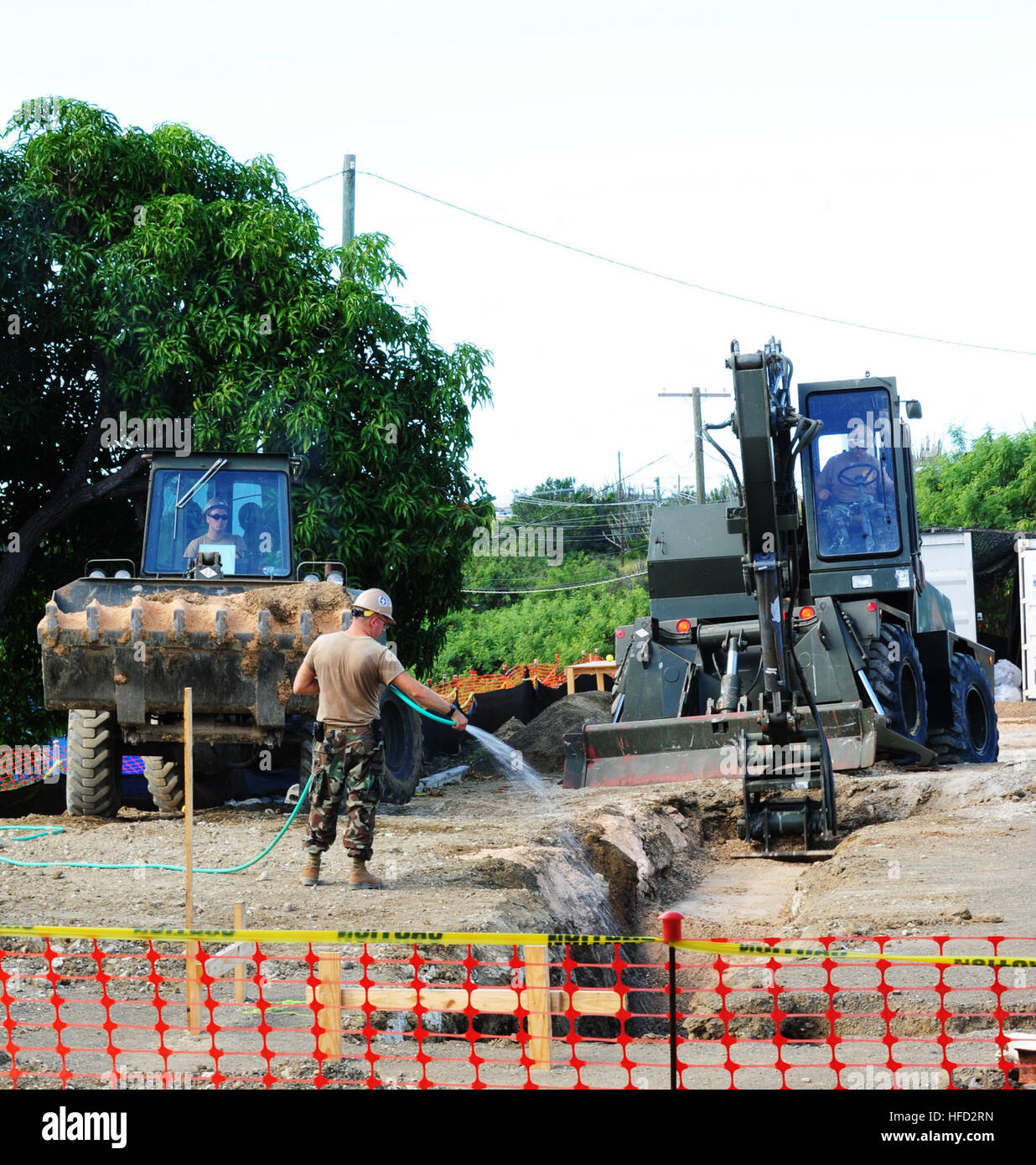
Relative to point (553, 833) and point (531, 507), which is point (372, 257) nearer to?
point (553, 833)

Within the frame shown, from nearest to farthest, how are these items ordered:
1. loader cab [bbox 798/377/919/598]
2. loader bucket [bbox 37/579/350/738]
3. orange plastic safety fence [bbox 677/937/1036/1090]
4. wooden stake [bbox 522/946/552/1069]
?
orange plastic safety fence [bbox 677/937/1036/1090], wooden stake [bbox 522/946/552/1069], loader bucket [bbox 37/579/350/738], loader cab [bbox 798/377/919/598]

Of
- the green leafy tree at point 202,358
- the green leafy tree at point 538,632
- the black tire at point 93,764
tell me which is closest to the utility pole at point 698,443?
the green leafy tree at point 538,632

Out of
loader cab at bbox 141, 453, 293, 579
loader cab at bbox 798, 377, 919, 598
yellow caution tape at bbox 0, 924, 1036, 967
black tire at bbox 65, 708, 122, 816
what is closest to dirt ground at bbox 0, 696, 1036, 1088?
black tire at bbox 65, 708, 122, 816

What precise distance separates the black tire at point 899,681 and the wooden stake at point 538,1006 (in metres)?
7.62

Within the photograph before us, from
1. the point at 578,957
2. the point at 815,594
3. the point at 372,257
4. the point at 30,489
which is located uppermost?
the point at 372,257

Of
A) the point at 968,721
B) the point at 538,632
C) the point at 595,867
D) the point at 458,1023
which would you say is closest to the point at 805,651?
the point at 968,721

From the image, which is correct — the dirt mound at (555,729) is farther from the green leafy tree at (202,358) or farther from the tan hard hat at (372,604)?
the tan hard hat at (372,604)

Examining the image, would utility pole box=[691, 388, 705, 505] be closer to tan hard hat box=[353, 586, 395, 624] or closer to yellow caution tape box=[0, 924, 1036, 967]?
tan hard hat box=[353, 586, 395, 624]

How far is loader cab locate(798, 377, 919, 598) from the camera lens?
42.8 ft

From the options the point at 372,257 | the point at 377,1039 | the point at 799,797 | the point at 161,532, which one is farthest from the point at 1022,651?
the point at 377,1039

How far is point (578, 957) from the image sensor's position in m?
8.62

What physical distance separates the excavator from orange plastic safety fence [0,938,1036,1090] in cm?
371

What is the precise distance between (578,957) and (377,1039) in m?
3.04

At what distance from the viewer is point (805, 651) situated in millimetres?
12672
